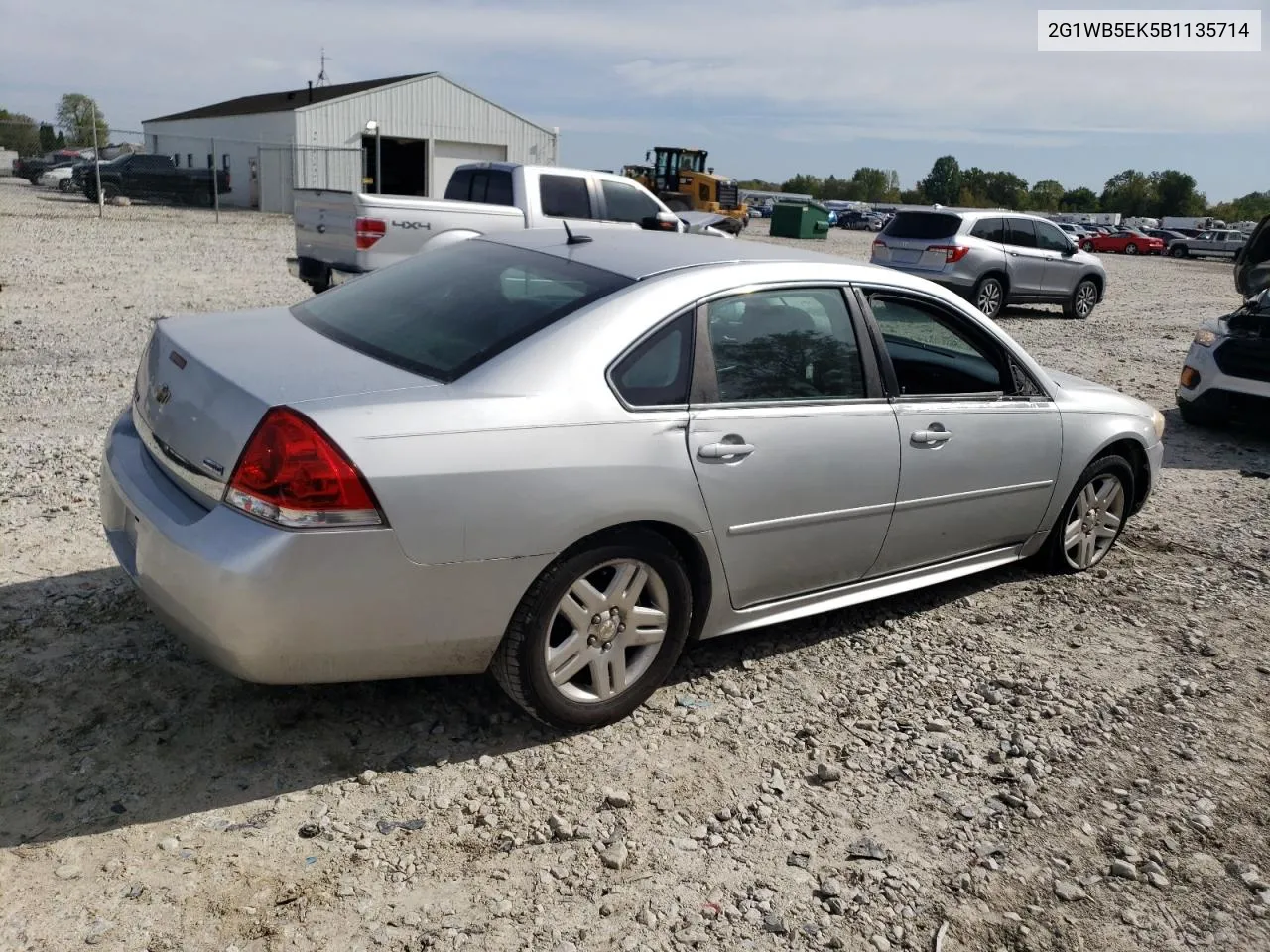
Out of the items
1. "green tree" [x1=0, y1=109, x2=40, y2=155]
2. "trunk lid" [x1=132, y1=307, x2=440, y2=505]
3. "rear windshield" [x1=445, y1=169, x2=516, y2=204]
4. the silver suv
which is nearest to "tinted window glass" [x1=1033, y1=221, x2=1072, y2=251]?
the silver suv

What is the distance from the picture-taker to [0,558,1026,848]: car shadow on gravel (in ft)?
10.1

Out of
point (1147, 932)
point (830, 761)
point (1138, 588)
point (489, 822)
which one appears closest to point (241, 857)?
point (489, 822)

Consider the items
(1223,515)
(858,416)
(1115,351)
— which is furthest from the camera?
(1115,351)

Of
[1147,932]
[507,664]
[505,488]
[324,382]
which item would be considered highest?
[324,382]

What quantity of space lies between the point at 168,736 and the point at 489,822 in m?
1.07

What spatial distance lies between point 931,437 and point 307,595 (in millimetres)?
2501

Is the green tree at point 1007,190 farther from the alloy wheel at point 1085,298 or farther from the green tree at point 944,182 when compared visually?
the alloy wheel at point 1085,298

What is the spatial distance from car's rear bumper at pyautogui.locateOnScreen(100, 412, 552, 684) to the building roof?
40018 millimetres

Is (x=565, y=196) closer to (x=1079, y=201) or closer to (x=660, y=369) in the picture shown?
(x=660, y=369)

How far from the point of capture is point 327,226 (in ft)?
38.5

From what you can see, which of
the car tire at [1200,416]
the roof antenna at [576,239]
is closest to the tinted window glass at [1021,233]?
the car tire at [1200,416]

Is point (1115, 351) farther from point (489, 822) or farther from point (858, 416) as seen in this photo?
point (489, 822)

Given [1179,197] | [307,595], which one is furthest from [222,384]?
[1179,197]

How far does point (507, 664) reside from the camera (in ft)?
10.9
